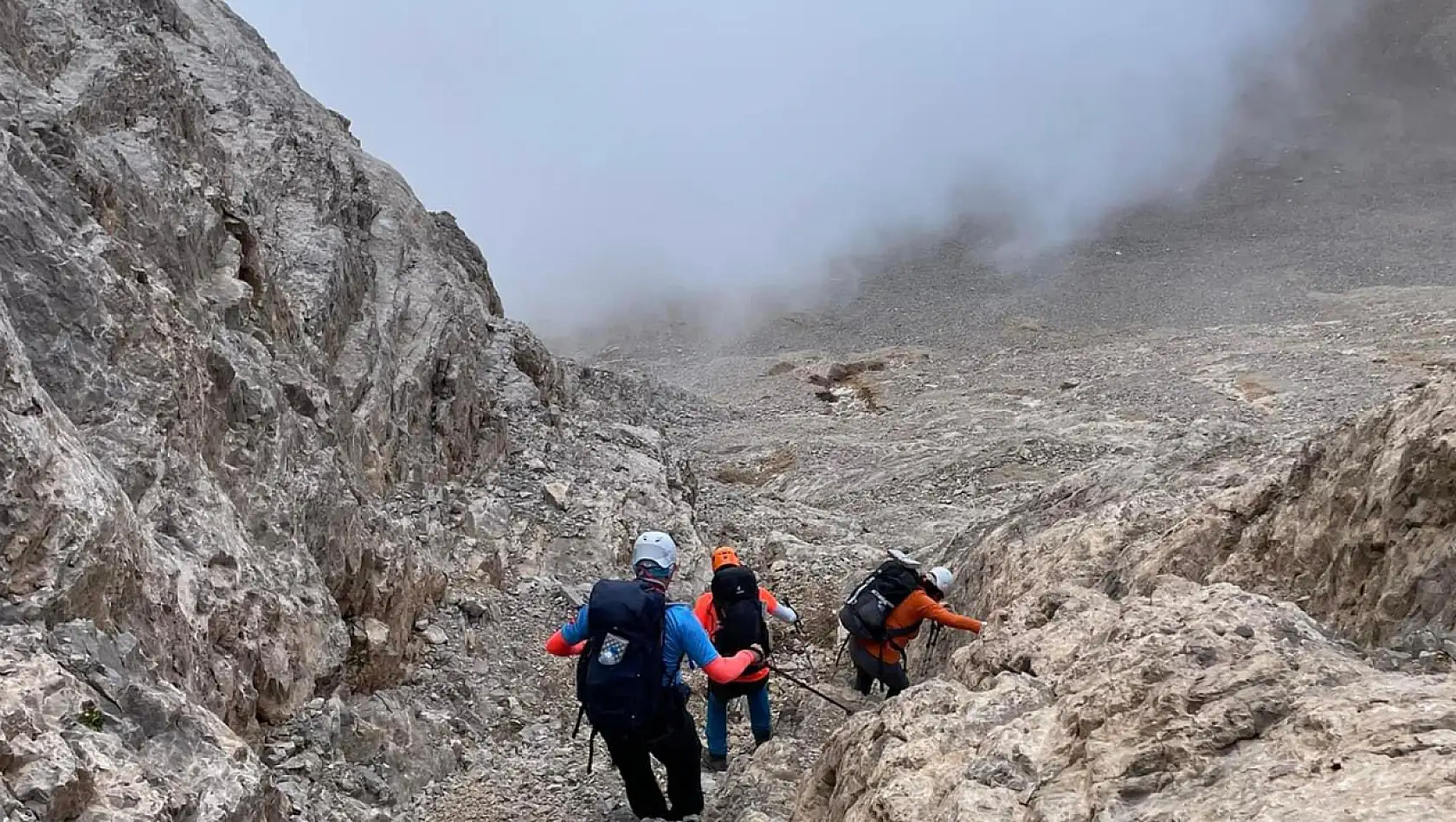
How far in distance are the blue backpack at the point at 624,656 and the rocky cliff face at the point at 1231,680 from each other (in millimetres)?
1114

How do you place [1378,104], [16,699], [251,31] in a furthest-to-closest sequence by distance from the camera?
[1378,104]
[251,31]
[16,699]

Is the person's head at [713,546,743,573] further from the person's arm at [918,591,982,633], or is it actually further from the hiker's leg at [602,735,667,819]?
the hiker's leg at [602,735,667,819]

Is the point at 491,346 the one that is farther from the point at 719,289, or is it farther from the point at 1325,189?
the point at 1325,189

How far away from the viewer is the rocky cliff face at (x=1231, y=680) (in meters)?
3.49

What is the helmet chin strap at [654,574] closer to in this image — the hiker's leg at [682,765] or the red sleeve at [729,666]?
the red sleeve at [729,666]

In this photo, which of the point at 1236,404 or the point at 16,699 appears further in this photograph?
the point at 1236,404

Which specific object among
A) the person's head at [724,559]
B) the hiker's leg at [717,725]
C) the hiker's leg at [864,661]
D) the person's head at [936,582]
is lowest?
the hiker's leg at [717,725]

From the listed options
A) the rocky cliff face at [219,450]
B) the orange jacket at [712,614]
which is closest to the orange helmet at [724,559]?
the orange jacket at [712,614]

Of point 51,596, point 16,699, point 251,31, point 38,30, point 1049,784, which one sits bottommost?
point 1049,784

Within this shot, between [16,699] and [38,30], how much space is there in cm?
1253

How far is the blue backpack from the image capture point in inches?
222

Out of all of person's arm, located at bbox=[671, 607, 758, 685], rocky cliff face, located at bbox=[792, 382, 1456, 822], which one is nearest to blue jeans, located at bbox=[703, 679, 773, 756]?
rocky cliff face, located at bbox=[792, 382, 1456, 822]

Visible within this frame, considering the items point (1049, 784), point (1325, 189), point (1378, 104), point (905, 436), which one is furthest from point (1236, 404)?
point (1378, 104)

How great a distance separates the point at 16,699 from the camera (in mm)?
4145
